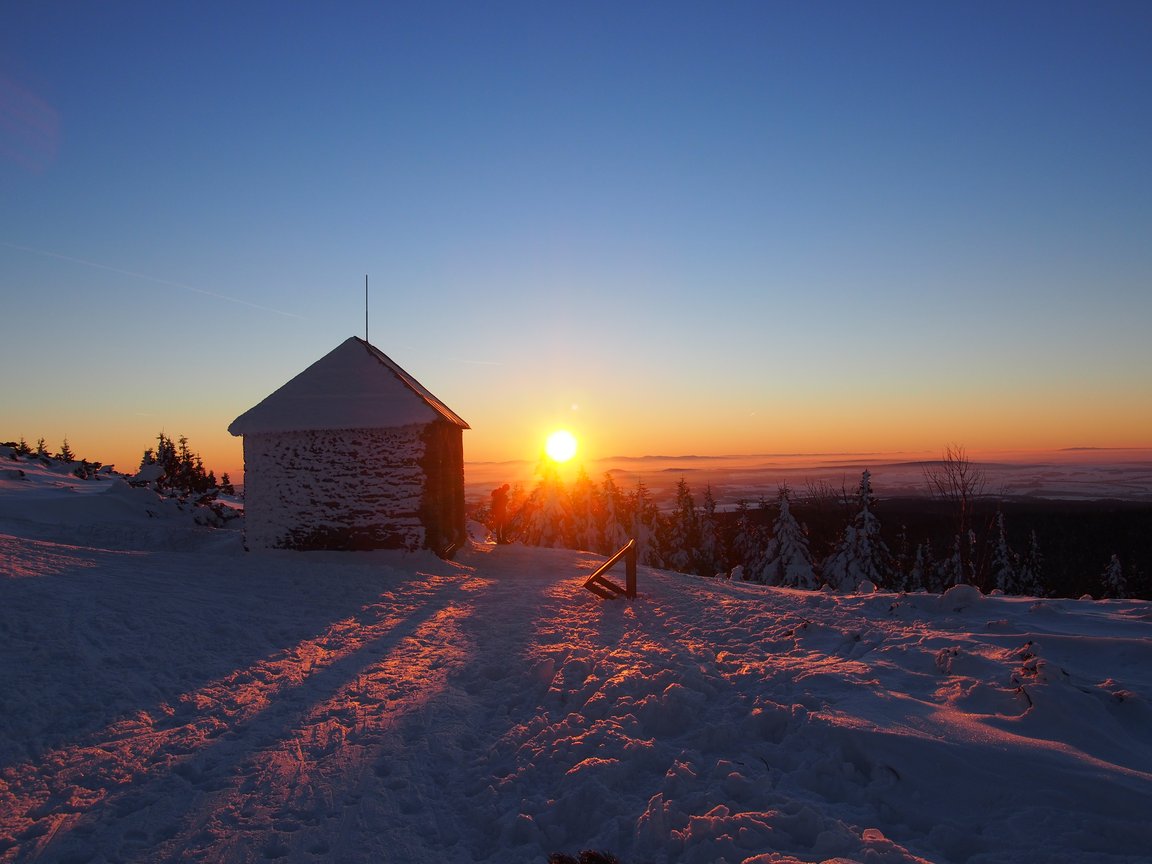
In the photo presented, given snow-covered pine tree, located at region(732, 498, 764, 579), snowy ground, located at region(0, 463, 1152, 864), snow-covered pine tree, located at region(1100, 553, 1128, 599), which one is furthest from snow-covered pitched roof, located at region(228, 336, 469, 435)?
snow-covered pine tree, located at region(1100, 553, 1128, 599)

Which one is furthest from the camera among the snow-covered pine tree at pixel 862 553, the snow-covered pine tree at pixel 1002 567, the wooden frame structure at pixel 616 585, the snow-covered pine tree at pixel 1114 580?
the snow-covered pine tree at pixel 1114 580

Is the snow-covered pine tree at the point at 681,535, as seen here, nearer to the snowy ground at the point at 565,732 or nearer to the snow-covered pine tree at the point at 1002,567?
the snow-covered pine tree at the point at 1002,567

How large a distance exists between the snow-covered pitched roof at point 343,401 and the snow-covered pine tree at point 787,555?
80.6ft

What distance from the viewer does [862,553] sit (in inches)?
1304

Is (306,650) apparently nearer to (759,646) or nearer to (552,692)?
(552,692)

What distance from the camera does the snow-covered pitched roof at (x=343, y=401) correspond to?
51.1ft

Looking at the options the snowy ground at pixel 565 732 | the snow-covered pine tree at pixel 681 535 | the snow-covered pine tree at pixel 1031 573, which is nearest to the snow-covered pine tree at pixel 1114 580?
the snow-covered pine tree at pixel 1031 573

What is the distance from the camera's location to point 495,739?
559 centimetres

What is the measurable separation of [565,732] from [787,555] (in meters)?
33.0

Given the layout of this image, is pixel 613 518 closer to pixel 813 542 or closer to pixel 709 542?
pixel 709 542

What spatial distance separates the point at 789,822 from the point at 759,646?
14.3 ft

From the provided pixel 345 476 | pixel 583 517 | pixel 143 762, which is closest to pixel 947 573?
pixel 583 517

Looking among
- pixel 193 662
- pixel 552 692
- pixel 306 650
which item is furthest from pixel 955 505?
pixel 193 662

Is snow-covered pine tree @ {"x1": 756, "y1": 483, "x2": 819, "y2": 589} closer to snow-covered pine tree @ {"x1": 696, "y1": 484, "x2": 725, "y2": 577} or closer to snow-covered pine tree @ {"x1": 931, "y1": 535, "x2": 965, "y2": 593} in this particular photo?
snow-covered pine tree @ {"x1": 931, "y1": 535, "x2": 965, "y2": 593}
